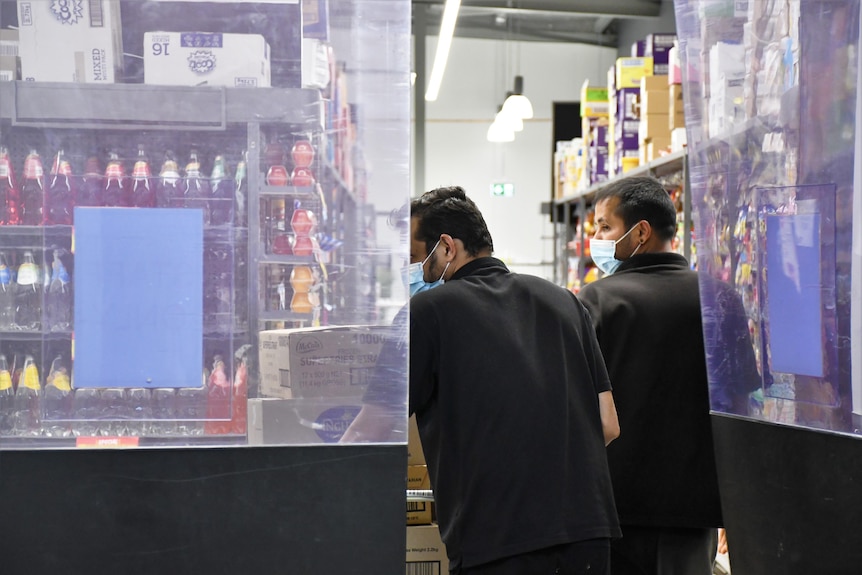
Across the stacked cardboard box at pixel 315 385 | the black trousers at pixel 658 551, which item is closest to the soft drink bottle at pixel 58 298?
the stacked cardboard box at pixel 315 385

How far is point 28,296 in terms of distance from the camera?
172cm

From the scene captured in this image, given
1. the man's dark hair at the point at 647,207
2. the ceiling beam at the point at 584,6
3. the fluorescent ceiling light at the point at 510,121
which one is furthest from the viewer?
the ceiling beam at the point at 584,6

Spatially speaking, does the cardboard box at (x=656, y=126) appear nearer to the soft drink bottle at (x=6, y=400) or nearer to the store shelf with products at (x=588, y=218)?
the store shelf with products at (x=588, y=218)

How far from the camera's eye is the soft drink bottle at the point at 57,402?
1.74m

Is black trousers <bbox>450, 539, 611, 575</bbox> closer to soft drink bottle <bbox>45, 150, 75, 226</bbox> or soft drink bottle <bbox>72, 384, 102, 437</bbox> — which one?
soft drink bottle <bbox>72, 384, 102, 437</bbox>

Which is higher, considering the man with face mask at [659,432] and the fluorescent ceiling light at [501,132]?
the fluorescent ceiling light at [501,132]

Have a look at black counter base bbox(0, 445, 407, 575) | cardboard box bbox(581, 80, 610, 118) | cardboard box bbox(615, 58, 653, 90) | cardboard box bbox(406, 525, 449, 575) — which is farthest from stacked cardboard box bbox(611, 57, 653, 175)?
black counter base bbox(0, 445, 407, 575)

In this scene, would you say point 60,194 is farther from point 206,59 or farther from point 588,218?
point 588,218

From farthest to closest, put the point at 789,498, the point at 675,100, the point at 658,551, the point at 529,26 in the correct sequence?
the point at 529,26, the point at 675,100, the point at 658,551, the point at 789,498

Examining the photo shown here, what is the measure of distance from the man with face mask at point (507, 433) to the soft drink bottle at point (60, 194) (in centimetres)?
77

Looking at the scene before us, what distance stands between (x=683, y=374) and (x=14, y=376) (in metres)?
1.92

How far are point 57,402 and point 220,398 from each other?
302 mm

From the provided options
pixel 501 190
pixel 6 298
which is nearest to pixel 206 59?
pixel 6 298

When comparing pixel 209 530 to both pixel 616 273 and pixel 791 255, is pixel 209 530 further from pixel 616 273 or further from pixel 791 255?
pixel 616 273
